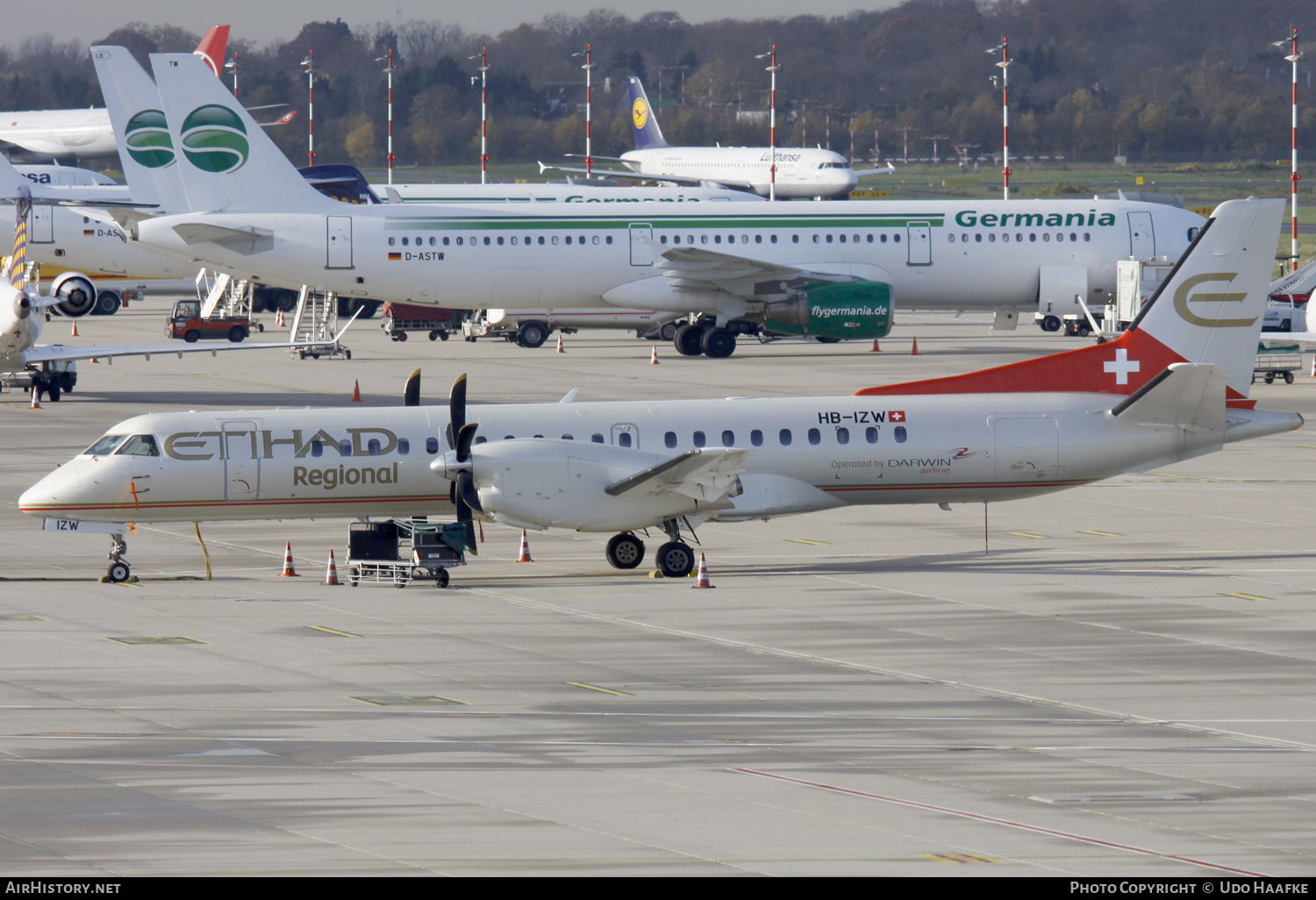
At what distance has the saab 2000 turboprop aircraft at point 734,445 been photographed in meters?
27.8

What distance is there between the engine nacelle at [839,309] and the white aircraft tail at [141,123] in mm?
20949

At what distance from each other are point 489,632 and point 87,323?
63174mm

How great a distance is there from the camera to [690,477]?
27469 mm

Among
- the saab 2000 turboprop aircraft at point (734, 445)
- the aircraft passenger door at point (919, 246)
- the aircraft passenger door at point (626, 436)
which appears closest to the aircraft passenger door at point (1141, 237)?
the aircraft passenger door at point (919, 246)

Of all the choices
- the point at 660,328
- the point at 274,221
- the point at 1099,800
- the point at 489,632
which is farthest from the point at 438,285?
the point at 1099,800

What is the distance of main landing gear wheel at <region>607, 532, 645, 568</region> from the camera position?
29.0 m

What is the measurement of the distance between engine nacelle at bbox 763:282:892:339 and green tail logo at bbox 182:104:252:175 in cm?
1890

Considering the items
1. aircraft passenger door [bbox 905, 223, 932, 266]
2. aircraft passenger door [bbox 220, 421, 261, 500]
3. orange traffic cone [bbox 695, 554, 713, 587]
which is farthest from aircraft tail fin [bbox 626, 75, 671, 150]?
orange traffic cone [bbox 695, 554, 713, 587]

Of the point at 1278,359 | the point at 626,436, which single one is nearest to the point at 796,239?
the point at 1278,359

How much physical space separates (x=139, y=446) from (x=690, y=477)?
915 centimetres

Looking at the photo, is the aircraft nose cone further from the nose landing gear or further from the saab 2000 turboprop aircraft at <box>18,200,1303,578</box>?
the nose landing gear

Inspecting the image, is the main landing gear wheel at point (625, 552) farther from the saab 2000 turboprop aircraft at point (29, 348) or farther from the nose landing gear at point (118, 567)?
the saab 2000 turboprop aircraft at point (29, 348)

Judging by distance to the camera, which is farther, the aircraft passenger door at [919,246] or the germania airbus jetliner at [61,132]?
the germania airbus jetliner at [61,132]

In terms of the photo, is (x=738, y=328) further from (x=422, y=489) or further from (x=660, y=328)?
(x=422, y=489)
